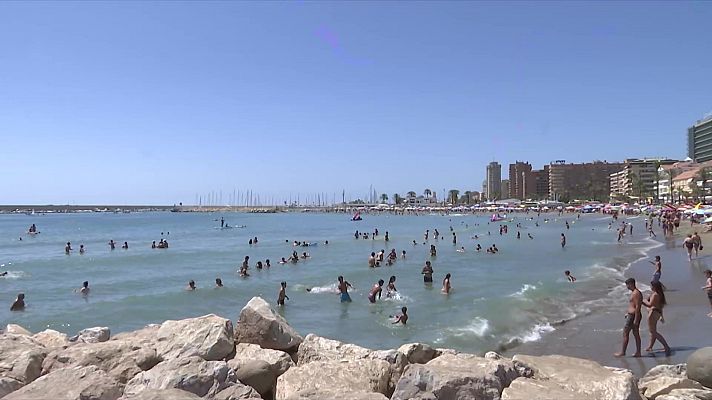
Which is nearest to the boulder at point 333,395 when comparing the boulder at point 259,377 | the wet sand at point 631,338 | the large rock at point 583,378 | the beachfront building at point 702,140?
the boulder at point 259,377

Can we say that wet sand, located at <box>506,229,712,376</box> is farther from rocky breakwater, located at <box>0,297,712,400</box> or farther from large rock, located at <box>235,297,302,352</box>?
large rock, located at <box>235,297,302,352</box>

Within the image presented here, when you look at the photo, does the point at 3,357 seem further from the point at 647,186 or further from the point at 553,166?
the point at 553,166

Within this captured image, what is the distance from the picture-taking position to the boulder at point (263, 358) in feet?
19.1

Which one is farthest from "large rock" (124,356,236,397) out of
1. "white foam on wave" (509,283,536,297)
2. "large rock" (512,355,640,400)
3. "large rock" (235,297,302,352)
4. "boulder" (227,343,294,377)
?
"white foam on wave" (509,283,536,297)

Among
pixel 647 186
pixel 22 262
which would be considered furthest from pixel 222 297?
pixel 647 186

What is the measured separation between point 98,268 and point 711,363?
32.5m

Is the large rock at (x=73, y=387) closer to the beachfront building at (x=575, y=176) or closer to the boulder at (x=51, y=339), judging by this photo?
the boulder at (x=51, y=339)

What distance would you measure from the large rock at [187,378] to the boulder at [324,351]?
5.38 feet

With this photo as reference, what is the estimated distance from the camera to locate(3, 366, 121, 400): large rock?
177 inches

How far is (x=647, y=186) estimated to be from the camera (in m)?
138

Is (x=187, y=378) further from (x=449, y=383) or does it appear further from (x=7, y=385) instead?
(x=449, y=383)

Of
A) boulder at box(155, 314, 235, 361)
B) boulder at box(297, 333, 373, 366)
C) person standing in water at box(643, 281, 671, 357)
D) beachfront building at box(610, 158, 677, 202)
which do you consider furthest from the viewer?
beachfront building at box(610, 158, 677, 202)

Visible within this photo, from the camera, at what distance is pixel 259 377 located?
5645 mm

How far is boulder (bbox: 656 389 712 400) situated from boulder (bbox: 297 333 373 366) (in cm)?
333
